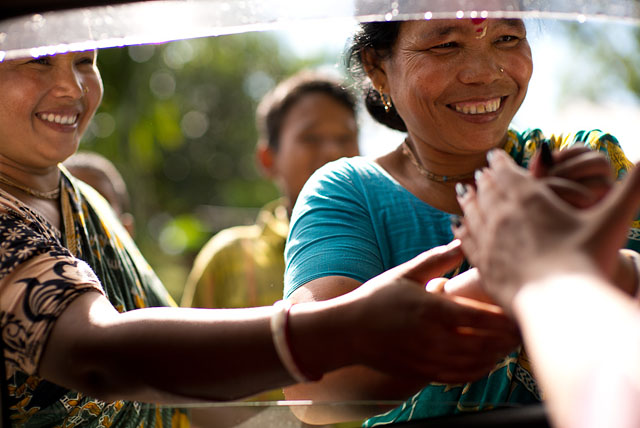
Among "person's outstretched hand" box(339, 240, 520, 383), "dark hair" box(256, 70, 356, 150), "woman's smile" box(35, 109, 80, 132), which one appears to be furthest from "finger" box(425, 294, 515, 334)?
"dark hair" box(256, 70, 356, 150)

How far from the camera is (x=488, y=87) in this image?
1358mm

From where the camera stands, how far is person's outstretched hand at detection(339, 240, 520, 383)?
88cm

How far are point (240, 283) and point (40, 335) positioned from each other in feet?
6.06

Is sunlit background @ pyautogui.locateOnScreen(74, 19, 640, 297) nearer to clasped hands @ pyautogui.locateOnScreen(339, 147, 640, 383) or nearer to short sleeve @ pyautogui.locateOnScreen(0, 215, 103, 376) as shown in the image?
clasped hands @ pyautogui.locateOnScreen(339, 147, 640, 383)

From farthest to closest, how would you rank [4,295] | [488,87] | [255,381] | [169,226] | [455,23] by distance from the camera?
[169,226]
[488,87]
[455,23]
[4,295]
[255,381]

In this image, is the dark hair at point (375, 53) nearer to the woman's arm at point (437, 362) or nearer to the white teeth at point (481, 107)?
the white teeth at point (481, 107)

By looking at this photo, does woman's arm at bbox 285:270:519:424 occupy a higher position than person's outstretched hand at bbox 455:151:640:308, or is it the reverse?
person's outstretched hand at bbox 455:151:640:308

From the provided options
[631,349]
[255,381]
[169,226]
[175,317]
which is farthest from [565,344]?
[169,226]

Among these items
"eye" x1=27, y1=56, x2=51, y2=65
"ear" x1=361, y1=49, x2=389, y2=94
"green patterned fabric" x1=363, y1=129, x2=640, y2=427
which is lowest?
"green patterned fabric" x1=363, y1=129, x2=640, y2=427

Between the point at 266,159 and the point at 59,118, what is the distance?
2270mm

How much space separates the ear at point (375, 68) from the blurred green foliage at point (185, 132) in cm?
61

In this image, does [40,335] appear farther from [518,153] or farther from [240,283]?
[240,283]

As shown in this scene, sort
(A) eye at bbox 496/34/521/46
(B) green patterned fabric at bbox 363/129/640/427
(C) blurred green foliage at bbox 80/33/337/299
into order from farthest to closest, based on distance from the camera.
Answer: (C) blurred green foliage at bbox 80/33/337/299, (A) eye at bbox 496/34/521/46, (B) green patterned fabric at bbox 363/129/640/427

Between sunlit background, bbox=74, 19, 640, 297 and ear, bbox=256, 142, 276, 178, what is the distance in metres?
0.53
